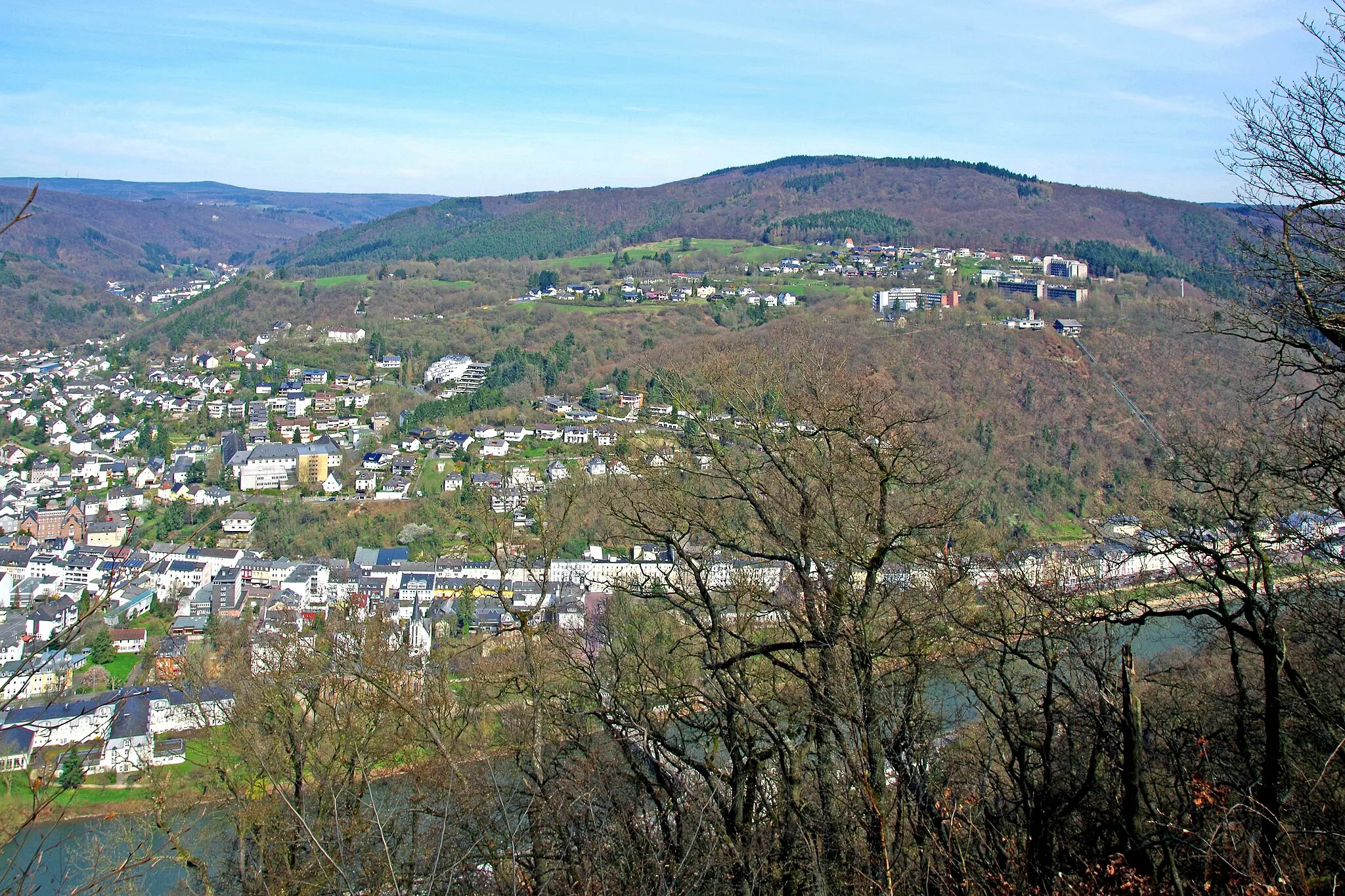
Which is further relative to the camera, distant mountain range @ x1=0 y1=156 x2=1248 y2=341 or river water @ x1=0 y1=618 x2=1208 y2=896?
distant mountain range @ x1=0 y1=156 x2=1248 y2=341

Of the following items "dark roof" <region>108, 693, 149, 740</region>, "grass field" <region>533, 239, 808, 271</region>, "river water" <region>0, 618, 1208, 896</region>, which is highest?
"grass field" <region>533, 239, 808, 271</region>

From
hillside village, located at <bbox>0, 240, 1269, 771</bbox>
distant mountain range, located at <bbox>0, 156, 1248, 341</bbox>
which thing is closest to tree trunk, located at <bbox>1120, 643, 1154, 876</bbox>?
hillside village, located at <bbox>0, 240, 1269, 771</bbox>

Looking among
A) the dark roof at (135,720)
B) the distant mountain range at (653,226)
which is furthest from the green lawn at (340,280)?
the dark roof at (135,720)

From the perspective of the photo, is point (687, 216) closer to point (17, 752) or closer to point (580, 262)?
point (580, 262)

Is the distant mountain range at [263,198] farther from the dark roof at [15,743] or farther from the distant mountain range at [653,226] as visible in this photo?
the dark roof at [15,743]

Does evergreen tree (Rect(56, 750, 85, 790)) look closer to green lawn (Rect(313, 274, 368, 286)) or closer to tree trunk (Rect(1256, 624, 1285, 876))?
tree trunk (Rect(1256, 624, 1285, 876))

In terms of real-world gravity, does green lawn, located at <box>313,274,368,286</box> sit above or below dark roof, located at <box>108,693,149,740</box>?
above

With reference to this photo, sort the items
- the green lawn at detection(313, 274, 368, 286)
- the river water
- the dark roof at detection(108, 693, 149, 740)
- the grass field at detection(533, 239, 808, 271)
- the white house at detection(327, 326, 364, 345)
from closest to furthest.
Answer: the river water < the dark roof at detection(108, 693, 149, 740) < the white house at detection(327, 326, 364, 345) < the green lawn at detection(313, 274, 368, 286) < the grass field at detection(533, 239, 808, 271)

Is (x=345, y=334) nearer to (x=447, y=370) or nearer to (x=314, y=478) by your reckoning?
(x=447, y=370)
